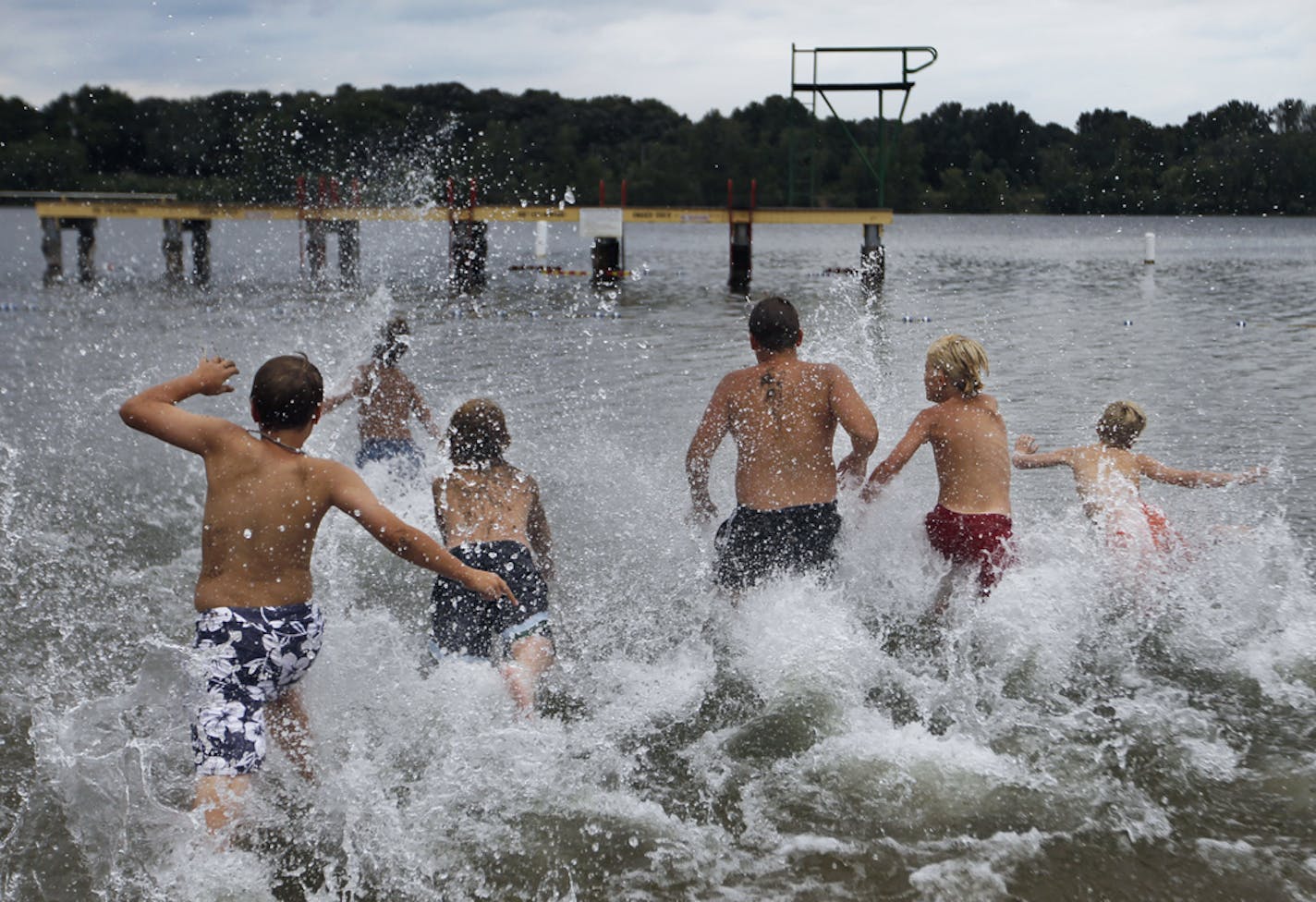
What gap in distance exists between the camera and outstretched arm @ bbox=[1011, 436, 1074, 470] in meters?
6.12

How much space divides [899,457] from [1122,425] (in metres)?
1.49

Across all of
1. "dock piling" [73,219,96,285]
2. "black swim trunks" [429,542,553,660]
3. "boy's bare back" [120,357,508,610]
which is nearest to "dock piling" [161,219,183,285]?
"dock piling" [73,219,96,285]

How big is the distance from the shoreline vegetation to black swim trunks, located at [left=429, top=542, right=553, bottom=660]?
1226 cm

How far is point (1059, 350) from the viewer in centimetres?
1549

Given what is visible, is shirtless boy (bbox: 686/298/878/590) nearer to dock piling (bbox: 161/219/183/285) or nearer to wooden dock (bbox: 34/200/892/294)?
wooden dock (bbox: 34/200/892/294)

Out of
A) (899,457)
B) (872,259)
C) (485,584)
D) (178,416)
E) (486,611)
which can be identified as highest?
(872,259)

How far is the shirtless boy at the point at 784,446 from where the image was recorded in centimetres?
526

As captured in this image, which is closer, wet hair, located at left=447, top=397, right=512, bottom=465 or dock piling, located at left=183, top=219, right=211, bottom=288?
wet hair, located at left=447, top=397, right=512, bottom=465

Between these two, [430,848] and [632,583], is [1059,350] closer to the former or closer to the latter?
[632,583]

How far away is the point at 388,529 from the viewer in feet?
12.5

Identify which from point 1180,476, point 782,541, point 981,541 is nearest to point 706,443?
point 782,541

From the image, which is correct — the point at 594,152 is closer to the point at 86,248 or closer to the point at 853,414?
the point at 86,248

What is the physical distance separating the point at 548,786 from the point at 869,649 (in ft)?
5.89

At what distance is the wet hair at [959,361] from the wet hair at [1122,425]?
1.05 meters
